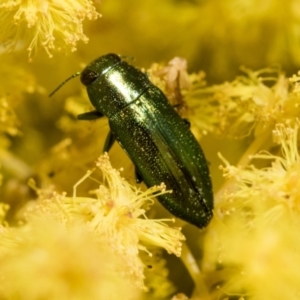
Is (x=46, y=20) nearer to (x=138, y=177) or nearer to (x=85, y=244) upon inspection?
(x=138, y=177)

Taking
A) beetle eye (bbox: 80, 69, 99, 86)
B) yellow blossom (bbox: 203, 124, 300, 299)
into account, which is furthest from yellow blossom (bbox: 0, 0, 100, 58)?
yellow blossom (bbox: 203, 124, 300, 299)

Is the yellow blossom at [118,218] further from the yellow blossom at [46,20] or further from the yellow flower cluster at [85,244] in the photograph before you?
the yellow blossom at [46,20]

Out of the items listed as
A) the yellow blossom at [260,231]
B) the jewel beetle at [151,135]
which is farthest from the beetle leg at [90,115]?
the yellow blossom at [260,231]

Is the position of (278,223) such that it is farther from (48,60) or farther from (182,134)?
(48,60)

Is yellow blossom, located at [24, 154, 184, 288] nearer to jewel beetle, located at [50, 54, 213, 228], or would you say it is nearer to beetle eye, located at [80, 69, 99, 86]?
jewel beetle, located at [50, 54, 213, 228]

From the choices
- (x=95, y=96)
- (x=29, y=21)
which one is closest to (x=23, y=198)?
(x=95, y=96)

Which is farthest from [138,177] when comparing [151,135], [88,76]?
[88,76]

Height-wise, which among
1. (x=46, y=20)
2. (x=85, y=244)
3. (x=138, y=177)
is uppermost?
(x=46, y=20)
